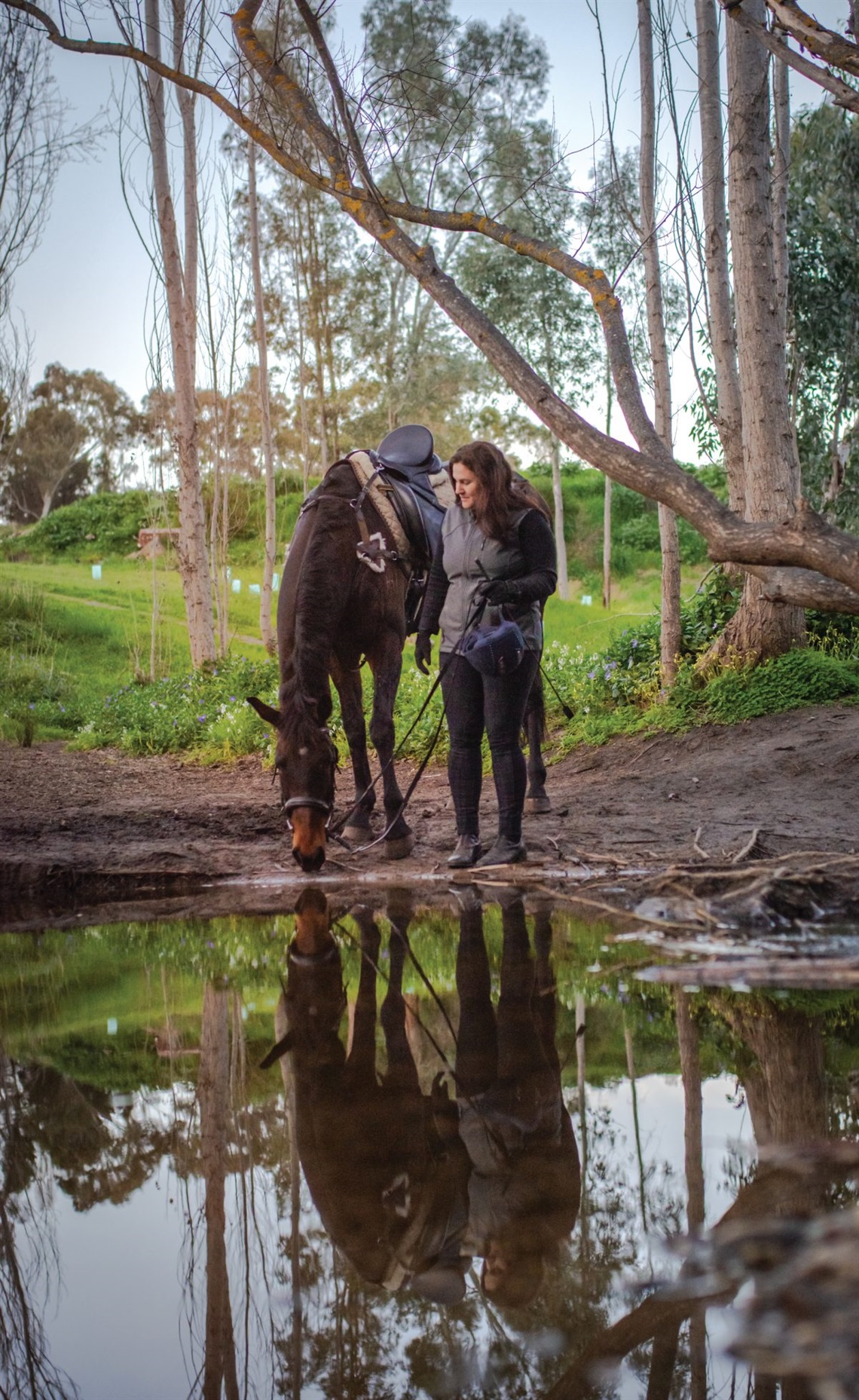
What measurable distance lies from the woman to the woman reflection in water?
68.8 inches

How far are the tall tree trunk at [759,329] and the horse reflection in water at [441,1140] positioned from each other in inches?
276

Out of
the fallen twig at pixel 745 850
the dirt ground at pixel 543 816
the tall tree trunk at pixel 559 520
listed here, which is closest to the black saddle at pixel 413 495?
the dirt ground at pixel 543 816

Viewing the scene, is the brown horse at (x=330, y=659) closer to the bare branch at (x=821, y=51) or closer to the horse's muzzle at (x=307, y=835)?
the horse's muzzle at (x=307, y=835)

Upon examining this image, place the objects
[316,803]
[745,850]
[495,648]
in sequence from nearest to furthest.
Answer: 1. [745,850]
2. [495,648]
3. [316,803]

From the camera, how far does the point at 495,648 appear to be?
5578 millimetres

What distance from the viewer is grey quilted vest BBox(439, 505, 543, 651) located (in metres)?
5.70

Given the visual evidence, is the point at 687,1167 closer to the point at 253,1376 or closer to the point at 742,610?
the point at 253,1376

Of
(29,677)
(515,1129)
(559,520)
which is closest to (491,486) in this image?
(515,1129)

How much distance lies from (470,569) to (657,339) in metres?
6.50

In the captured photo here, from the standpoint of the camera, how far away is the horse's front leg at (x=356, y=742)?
7.05m

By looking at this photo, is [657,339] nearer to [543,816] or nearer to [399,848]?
[543,816]

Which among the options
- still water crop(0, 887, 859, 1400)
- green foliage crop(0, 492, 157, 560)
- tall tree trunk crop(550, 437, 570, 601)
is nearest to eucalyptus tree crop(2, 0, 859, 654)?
still water crop(0, 887, 859, 1400)

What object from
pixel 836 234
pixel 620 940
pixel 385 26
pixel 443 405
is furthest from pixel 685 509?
pixel 443 405

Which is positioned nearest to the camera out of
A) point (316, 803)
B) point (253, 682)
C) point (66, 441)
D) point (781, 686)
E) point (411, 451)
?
point (316, 803)
